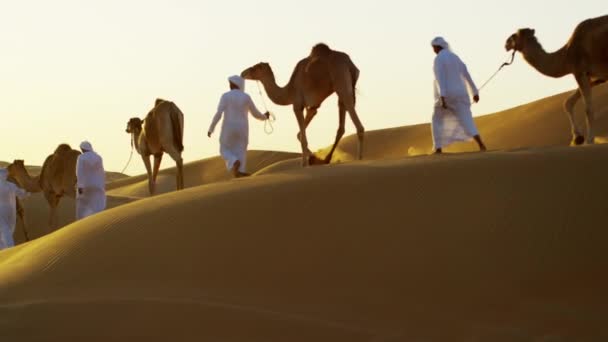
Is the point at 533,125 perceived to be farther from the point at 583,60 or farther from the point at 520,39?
the point at 583,60

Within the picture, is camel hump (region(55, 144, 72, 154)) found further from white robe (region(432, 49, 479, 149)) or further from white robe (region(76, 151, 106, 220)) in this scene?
white robe (region(432, 49, 479, 149))

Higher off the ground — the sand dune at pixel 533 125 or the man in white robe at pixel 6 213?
the sand dune at pixel 533 125

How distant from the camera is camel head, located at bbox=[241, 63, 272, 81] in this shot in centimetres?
1705

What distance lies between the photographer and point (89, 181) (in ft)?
59.7

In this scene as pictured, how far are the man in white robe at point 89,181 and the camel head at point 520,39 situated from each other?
21.9 feet

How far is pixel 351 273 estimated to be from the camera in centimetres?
931

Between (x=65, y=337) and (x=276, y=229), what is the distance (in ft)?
8.18

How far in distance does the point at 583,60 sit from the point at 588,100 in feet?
1.70

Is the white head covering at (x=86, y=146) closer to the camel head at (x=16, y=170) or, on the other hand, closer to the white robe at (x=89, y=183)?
the white robe at (x=89, y=183)

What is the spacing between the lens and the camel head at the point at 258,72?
671 inches

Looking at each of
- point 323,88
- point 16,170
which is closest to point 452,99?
point 323,88

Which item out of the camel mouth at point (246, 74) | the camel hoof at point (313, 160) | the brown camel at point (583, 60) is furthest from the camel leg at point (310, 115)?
the brown camel at point (583, 60)

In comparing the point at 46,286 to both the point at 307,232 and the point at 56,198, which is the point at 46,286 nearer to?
the point at 307,232

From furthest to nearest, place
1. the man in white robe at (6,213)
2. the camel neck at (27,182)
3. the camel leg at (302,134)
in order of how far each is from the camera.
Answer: the camel neck at (27,182) < the man in white robe at (6,213) < the camel leg at (302,134)
